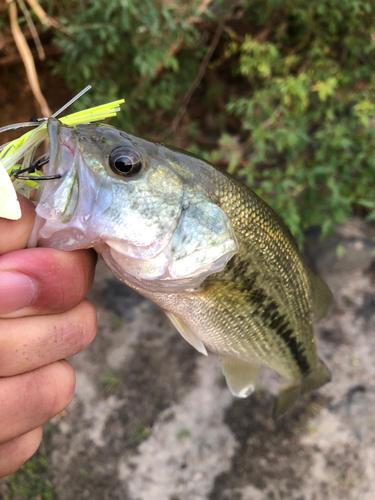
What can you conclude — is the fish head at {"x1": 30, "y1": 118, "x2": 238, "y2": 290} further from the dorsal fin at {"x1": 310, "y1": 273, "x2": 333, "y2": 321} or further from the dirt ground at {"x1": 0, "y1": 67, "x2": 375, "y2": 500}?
the dirt ground at {"x1": 0, "y1": 67, "x2": 375, "y2": 500}

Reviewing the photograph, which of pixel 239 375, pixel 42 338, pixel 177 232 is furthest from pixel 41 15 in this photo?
pixel 239 375

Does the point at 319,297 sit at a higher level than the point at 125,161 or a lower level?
lower

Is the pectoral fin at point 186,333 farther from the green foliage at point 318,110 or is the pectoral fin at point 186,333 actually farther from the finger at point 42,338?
the green foliage at point 318,110

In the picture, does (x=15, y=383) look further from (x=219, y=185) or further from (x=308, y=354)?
(x=308, y=354)

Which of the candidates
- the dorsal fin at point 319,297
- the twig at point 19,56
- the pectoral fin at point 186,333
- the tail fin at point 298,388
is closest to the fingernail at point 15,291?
the pectoral fin at point 186,333

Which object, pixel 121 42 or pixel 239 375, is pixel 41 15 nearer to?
pixel 121 42

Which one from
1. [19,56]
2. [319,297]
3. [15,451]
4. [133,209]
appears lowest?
[15,451]

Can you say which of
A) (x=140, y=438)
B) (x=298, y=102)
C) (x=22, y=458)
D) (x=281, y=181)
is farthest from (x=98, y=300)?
(x=298, y=102)
